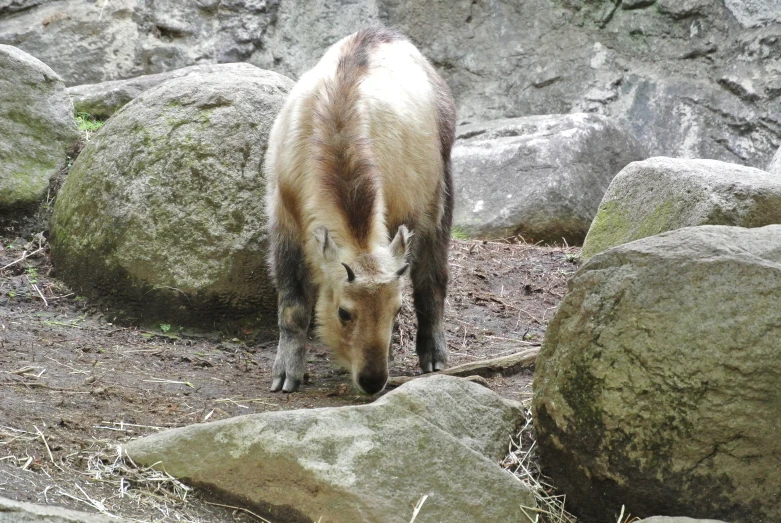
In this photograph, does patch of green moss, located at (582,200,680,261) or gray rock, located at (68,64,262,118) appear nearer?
patch of green moss, located at (582,200,680,261)

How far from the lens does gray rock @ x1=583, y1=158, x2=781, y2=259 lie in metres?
5.66

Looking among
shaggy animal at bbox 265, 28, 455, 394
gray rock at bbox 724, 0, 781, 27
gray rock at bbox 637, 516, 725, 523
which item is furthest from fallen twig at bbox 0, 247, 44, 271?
gray rock at bbox 724, 0, 781, 27

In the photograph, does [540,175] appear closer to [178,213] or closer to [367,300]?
[178,213]

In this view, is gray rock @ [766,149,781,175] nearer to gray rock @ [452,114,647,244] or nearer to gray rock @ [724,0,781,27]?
gray rock @ [452,114,647,244]

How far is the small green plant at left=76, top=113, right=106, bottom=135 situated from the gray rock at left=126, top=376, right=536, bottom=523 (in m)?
4.79

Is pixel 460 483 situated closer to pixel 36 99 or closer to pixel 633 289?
pixel 633 289

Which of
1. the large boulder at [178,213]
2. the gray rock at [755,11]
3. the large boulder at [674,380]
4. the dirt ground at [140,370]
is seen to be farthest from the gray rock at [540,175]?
the large boulder at [674,380]

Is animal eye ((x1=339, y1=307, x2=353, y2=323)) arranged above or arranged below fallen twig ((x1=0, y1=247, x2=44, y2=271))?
above

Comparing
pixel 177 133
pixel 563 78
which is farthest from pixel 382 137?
pixel 563 78

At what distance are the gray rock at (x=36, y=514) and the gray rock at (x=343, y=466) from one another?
2.30 feet

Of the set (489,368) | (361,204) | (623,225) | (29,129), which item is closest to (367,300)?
(361,204)

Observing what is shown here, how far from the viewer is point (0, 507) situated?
2.77m

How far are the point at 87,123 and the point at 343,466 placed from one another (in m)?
5.71

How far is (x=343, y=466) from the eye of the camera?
11.7ft
